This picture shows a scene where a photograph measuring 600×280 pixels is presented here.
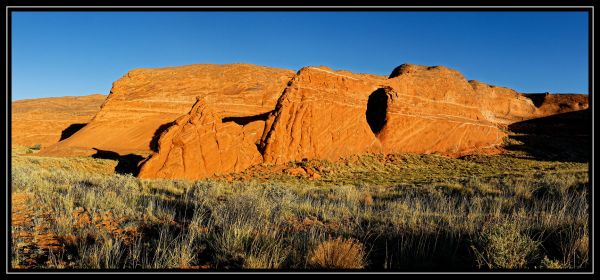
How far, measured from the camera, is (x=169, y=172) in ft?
64.8

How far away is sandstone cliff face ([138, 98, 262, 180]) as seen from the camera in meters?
20.1

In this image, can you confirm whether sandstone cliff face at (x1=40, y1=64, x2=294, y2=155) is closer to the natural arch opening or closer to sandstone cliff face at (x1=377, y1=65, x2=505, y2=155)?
the natural arch opening

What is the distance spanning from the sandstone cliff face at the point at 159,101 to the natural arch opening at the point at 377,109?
13.6 metres

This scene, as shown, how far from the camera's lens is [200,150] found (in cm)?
2145

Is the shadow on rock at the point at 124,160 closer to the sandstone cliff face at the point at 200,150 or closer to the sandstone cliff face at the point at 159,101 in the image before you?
the sandstone cliff face at the point at 159,101

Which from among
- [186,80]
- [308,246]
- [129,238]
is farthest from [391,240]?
[186,80]

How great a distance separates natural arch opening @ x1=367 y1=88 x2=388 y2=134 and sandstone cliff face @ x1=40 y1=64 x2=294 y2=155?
13.6 meters

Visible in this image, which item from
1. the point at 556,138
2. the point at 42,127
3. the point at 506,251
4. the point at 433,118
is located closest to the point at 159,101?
→ the point at 42,127

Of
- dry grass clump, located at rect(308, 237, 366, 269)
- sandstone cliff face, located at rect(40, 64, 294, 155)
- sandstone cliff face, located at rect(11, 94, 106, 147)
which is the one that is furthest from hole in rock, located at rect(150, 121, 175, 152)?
dry grass clump, located at rect(308, 237, 366, 269)

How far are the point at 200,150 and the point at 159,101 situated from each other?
84.8ft

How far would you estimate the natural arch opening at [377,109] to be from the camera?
32.5m

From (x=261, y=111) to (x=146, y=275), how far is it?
1574 inches

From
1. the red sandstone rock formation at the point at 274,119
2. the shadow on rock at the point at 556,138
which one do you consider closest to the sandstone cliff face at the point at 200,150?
the red sandstone rock formation at the point at 274,119
